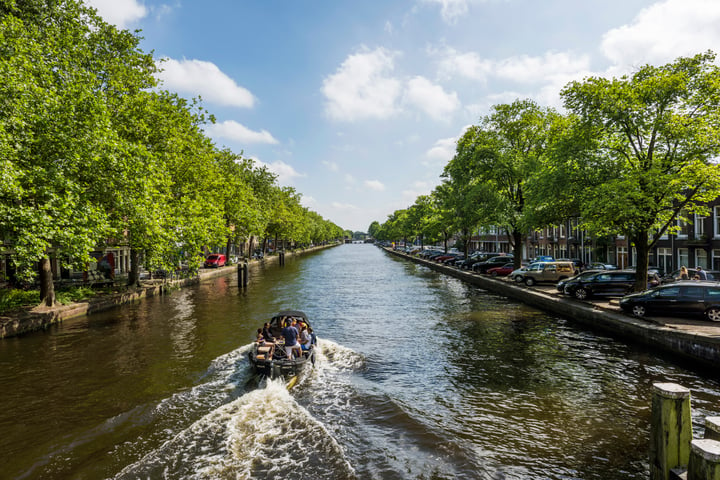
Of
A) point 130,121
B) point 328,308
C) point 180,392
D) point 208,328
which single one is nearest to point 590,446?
point 180,392

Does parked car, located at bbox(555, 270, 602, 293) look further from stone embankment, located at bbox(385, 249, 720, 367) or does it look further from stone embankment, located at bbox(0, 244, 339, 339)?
stone embankment, located at bbox(0, 244, 339, 339)

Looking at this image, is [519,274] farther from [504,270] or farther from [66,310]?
[66,310]

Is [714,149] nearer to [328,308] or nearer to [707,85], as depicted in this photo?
[707,85]

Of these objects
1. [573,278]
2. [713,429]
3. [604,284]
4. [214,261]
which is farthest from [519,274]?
[214,261]

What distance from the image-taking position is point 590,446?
8492 millimetres

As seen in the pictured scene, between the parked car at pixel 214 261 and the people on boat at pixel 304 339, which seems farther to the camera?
the parked car at pixel 214 261

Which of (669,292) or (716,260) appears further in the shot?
(716,260)

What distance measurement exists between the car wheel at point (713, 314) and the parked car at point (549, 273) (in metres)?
15.2

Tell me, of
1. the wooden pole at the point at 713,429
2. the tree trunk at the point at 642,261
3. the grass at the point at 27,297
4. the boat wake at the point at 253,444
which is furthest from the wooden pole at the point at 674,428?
the grass at the point at 27,297

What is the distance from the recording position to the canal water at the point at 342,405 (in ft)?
26.2

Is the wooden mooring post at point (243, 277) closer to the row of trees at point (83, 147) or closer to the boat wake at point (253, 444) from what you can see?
the row of trees at point (83, 147)

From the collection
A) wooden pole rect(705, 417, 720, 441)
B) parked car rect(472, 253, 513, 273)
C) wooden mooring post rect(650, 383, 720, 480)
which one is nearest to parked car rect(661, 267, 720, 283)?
parked car rect(472, 253, 513, 273)

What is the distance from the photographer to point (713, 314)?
1623 cm

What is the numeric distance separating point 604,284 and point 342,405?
19.2 metres
